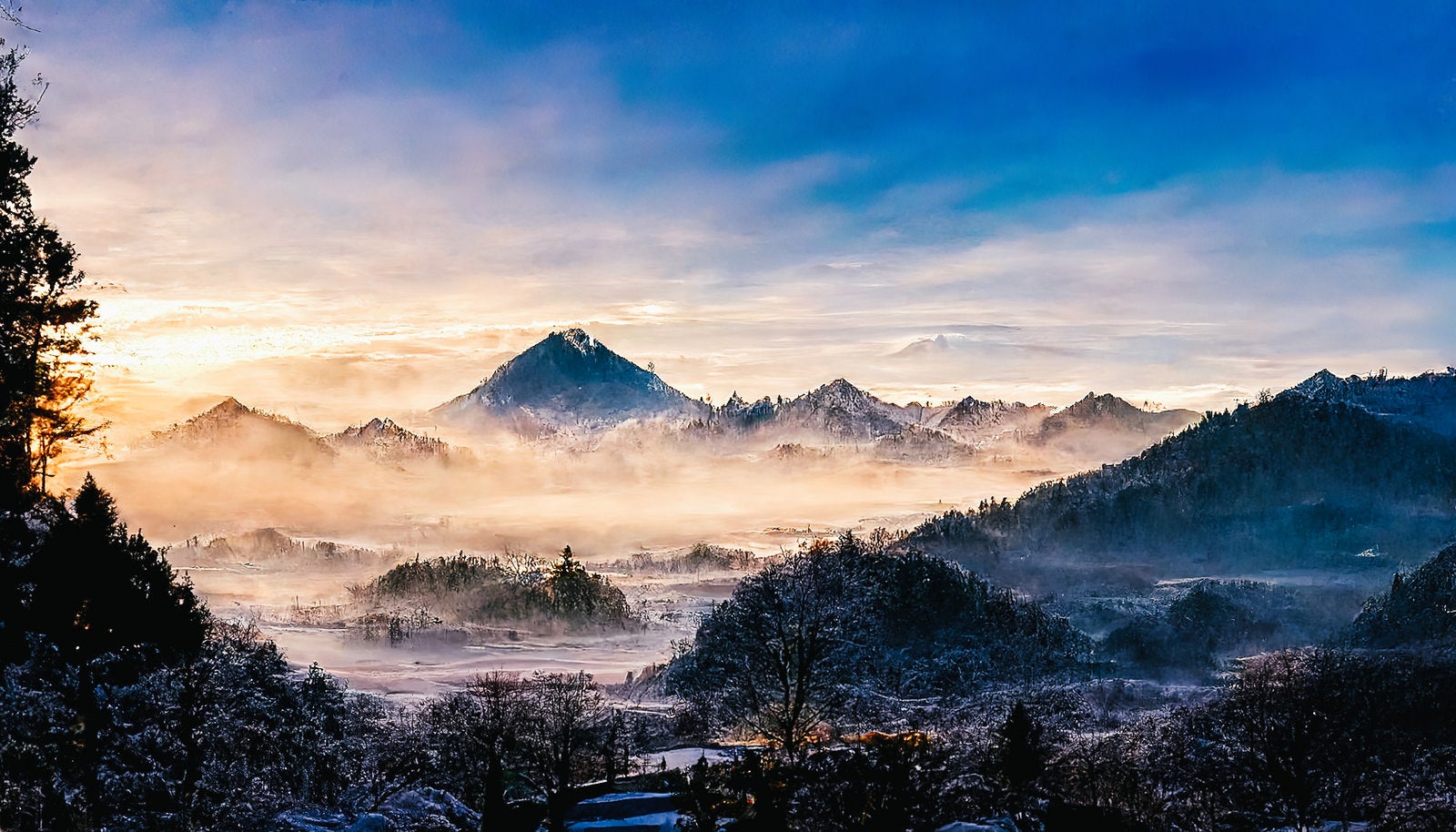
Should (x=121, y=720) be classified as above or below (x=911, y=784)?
above

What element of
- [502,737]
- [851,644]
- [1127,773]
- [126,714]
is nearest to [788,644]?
[851,644]

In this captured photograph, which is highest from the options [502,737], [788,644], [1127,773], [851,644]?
[788,644]

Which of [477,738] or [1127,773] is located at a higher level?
[477,738]

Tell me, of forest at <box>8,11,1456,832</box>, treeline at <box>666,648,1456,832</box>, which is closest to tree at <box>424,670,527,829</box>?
forest at <box>8,11,1456,832</box>

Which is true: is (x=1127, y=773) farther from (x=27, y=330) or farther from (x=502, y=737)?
(x=27, y=330)

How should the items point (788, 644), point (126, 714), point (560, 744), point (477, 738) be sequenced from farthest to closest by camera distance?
point (477, 738) < point (560, 744) < point (788, 644) < point (126, 714)

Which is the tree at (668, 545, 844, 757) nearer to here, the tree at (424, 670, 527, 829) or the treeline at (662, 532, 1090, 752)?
the treeline at (662, 532, 1090, 752)

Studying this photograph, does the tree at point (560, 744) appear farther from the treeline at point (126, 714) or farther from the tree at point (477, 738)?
the tree at point (477, 738)

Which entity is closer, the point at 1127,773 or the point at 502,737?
the point at 1127,773

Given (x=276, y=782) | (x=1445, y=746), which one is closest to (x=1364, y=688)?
(x=1445, y=746)

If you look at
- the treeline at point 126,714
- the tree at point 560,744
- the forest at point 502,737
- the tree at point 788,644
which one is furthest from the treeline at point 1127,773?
the treeline at point 126,714

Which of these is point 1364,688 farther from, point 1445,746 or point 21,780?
point 21,780

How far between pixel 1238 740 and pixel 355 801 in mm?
64049

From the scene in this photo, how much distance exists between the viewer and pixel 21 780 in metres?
→ 31.8
